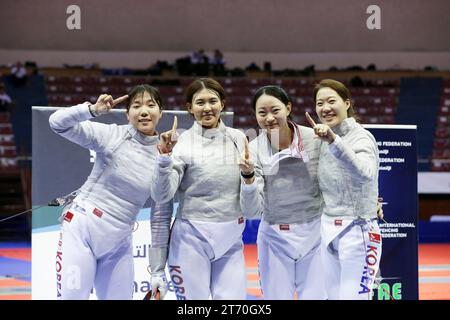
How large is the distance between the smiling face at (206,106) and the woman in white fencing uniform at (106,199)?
0.24 meters

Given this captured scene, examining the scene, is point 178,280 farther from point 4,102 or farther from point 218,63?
point 218,63

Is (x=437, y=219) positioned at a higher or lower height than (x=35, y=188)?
lower

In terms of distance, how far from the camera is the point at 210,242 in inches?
124

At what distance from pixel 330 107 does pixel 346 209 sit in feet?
1.64

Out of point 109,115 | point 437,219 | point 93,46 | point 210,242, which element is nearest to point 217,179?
point 210,242

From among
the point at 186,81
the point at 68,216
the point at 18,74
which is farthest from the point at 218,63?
the point at 68,216

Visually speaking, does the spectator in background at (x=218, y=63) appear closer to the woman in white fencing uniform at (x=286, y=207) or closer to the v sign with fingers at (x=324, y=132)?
the woman in white fencing uniform at (x=286, y=207)

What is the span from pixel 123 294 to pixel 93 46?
11.3m

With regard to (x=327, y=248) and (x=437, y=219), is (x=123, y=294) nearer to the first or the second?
(x=327, y=248)

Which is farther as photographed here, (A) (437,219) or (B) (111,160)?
(A) (437,219)

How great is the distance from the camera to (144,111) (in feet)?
11.0

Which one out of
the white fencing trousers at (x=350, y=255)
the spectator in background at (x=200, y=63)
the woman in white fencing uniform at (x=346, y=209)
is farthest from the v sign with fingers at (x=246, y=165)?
the spectator in background at (x=200, y=63)

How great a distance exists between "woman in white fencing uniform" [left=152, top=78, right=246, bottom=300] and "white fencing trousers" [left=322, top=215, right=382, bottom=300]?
1.48 ft

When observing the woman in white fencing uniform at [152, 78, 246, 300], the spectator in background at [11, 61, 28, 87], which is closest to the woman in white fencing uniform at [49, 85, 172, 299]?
the woman in white fencing uniform at [152, 78, 246, 300]
